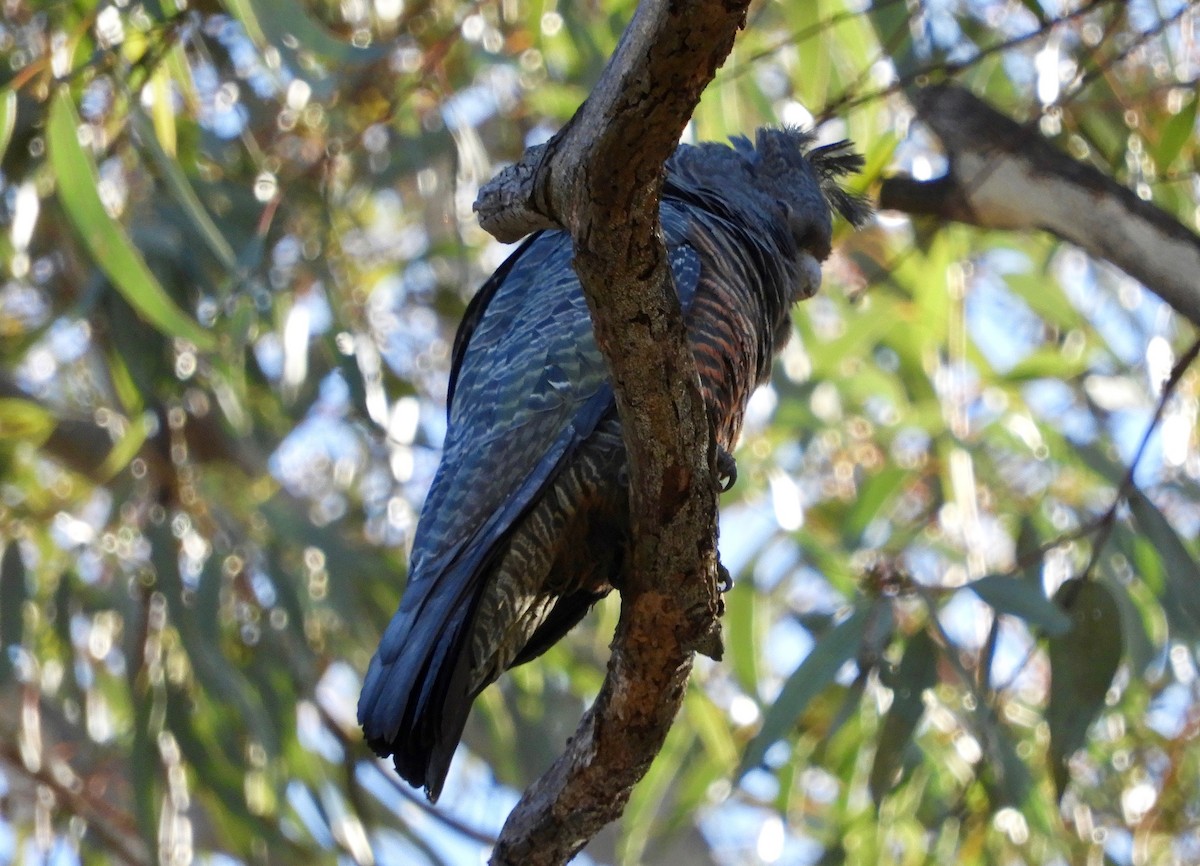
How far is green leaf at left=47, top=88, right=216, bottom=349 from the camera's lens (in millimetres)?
3080

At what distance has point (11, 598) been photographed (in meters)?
3.94

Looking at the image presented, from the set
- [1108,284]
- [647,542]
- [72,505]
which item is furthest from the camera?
[1108,284]

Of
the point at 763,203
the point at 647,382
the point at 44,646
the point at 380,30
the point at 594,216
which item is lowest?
the point at 44,646

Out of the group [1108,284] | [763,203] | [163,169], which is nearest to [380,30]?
[163,169]

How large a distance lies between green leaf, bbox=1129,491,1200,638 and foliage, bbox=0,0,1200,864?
0.04 ft

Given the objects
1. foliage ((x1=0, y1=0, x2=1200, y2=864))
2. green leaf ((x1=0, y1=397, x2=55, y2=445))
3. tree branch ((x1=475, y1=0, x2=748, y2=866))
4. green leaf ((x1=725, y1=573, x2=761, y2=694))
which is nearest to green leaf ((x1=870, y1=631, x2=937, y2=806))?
foliage ((x1=0, y1=0, x2=1200, y2=864))

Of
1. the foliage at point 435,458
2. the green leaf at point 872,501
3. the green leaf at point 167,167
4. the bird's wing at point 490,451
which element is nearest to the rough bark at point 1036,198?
the foliage at point 435,458

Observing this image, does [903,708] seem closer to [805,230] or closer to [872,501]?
[805,230]

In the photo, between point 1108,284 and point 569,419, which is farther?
point 1108,284

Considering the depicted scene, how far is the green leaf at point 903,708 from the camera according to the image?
3156mm

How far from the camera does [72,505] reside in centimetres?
458

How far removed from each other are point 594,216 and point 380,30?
308 centimetres

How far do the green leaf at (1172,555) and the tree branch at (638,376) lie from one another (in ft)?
4.06

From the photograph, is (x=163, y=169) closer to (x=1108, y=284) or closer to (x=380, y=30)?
(x=380, y=30)
